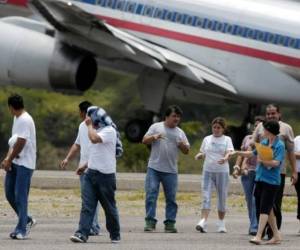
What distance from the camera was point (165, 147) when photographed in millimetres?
23766

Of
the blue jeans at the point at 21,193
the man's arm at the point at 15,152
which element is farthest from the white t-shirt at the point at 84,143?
the man's arm at the point at 15,152

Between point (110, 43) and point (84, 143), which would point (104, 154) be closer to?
point (84, 143)


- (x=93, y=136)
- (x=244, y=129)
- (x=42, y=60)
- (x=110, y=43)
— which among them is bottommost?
(x=93, y=136)

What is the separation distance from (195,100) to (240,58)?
1775 millimetres

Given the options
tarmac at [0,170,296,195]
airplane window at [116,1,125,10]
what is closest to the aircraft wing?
airplane window at [116,1,125,10]

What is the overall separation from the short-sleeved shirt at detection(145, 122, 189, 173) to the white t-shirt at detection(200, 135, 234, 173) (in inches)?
15.8

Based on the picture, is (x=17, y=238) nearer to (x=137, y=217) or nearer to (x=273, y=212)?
(x=273, y=212)

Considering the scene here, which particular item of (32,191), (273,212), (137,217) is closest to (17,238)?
(273,212)

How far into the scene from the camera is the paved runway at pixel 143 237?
2067 cm

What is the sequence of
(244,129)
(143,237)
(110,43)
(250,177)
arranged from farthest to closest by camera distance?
1. (244,129)
2. (110,43)
3. (250,177)
4. (143,237)

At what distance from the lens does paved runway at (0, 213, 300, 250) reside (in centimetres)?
2067

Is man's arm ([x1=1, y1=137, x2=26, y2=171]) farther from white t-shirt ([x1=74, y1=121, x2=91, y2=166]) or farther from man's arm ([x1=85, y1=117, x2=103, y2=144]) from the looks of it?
white t-shirt ([x1=74, y1=121, x2=91, y2=166])

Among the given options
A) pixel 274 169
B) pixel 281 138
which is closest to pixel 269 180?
pixel 274 169

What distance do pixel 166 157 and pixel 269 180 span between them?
2.53 m
